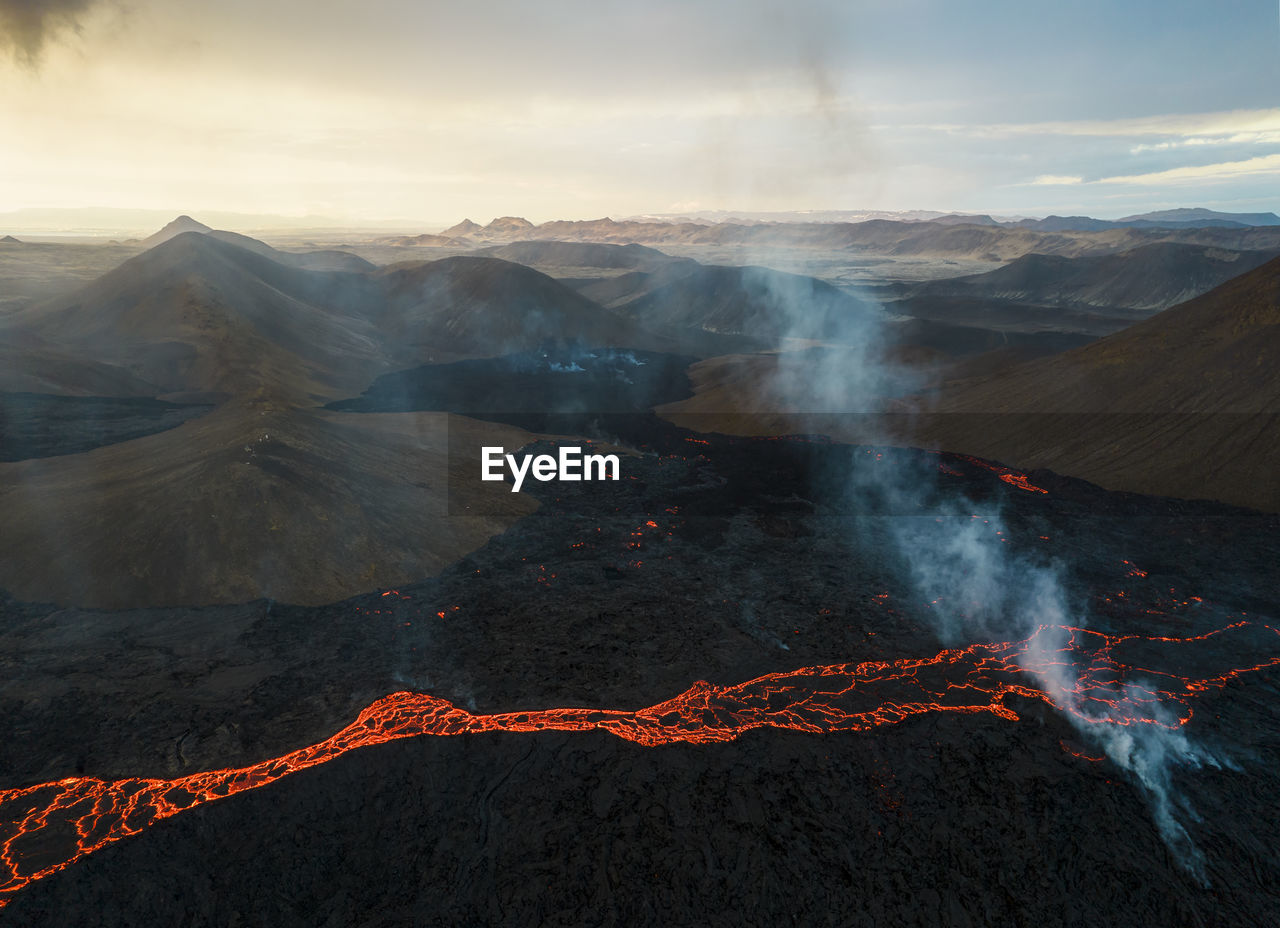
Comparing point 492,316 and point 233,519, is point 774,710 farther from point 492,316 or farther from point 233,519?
point 492,316

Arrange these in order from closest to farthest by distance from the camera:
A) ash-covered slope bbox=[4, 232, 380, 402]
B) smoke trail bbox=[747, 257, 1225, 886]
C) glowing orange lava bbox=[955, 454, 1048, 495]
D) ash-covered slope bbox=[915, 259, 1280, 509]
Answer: smoke trail bbox=[747, 257, 1225, 886] → ash-covered slope bbox=[915, 259, 1280, 509] → glowing orange lava bbox=[955, 454, 1048, 495] → ash-covered slope bbox=[4, 232, 380, 402]

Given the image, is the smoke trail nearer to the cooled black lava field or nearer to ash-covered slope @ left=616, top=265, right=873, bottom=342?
the cooled black lava field

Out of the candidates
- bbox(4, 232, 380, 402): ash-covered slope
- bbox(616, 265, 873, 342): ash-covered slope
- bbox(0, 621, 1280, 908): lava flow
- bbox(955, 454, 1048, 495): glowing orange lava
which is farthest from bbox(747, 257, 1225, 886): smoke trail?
bbox(616, 265, 873, 342): ash-covered slope

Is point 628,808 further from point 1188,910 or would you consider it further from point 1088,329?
point 1088,329

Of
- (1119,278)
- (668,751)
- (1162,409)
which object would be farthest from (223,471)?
(1119,278)

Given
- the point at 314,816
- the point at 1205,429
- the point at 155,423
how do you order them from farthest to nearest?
1. the point at 155,423
2. the point at 1205,429
3. the point at 314,816

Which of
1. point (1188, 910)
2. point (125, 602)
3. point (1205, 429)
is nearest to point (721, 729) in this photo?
point (1188, 910)

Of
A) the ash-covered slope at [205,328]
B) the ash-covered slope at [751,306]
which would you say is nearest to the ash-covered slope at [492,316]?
the ash-covered slope at [205,328]
